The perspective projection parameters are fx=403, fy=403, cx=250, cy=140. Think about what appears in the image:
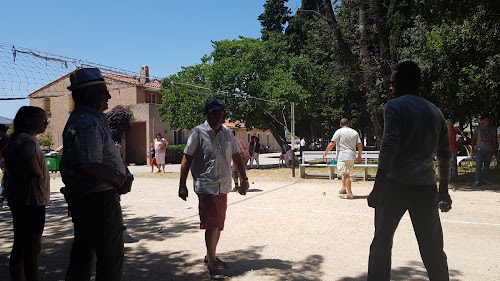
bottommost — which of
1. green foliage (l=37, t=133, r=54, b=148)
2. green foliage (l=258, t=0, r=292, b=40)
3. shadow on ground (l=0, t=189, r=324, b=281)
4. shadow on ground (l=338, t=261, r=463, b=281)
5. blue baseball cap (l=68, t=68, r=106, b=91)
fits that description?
shadow on ground (l=0, t=189, r=324, b=281)

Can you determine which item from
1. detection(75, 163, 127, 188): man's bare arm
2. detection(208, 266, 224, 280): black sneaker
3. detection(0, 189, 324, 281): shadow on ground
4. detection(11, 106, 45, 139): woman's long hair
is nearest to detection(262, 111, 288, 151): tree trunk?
detection(0, 189, 324, 281): shadow on ground

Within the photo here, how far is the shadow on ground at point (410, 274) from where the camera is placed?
3.83 metres

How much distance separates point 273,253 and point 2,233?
4268 mm

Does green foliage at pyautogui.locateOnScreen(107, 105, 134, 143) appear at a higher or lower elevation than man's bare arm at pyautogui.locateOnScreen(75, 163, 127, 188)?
higher

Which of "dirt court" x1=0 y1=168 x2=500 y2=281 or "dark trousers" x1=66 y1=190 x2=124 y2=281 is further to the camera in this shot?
"dirt court" x1=0 y1=168 x2=500 y2=281

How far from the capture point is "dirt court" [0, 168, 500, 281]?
163 inches

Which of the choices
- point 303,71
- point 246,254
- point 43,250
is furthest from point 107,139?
point 303,71

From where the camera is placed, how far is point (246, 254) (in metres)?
4.79

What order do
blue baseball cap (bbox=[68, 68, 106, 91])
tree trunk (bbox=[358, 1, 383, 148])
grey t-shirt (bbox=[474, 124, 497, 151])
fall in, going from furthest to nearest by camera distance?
tree trunk (bbox=[358, 1, 383, 148]) → grey t-shirt (bbox=[474, 124, 497, 151]) → blue baseball cap (bbox=[68, 68, 106, 91])

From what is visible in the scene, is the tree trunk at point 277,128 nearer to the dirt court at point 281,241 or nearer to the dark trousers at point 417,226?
the dirt court at point 281,241

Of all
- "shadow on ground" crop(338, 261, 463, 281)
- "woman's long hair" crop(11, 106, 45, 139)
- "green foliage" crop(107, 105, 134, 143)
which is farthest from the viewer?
"green foliage" crop(107, 105, 134, 143)

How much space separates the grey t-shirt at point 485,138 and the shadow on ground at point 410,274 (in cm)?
759

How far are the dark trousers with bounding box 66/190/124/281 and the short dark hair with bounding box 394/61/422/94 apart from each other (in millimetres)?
2345

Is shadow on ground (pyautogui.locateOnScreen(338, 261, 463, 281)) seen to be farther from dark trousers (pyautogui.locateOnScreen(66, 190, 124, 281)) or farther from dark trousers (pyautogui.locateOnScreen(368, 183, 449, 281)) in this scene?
dark trousers (pyautogui.locateOnScreen(66, 190, 124, 281))
